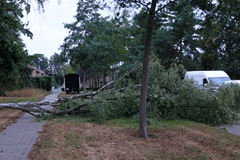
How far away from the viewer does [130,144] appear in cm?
507

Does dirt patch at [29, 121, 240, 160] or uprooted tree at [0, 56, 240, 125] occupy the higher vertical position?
uprooted tree at [0, 56, 240, 125]

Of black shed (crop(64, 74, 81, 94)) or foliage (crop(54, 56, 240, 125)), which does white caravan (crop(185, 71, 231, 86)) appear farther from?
black shed (crop(64, 74, 81, 94))

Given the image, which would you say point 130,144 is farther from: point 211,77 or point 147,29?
point 211,77

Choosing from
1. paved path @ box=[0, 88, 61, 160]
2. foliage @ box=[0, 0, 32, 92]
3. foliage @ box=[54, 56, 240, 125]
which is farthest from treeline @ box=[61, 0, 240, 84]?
foliage @ box=[0, 0, 32, 92]

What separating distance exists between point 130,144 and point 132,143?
0.29ft

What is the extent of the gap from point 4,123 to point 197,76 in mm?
13495

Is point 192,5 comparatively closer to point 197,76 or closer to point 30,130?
point 30,130

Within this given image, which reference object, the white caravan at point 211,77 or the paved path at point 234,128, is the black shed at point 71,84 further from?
the paved path at point 234,128

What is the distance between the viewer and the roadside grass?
4363 mm

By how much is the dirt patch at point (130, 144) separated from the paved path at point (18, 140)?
23 cm

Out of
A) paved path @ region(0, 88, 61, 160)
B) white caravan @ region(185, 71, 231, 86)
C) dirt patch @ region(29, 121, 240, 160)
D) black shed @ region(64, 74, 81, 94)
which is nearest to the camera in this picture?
dirt patch @ region(29, 121, 240, 160)

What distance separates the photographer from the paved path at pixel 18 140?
4.49 metres

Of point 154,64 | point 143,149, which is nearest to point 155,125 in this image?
point 143,149

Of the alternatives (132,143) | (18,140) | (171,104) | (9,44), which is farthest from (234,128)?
(9,44)
